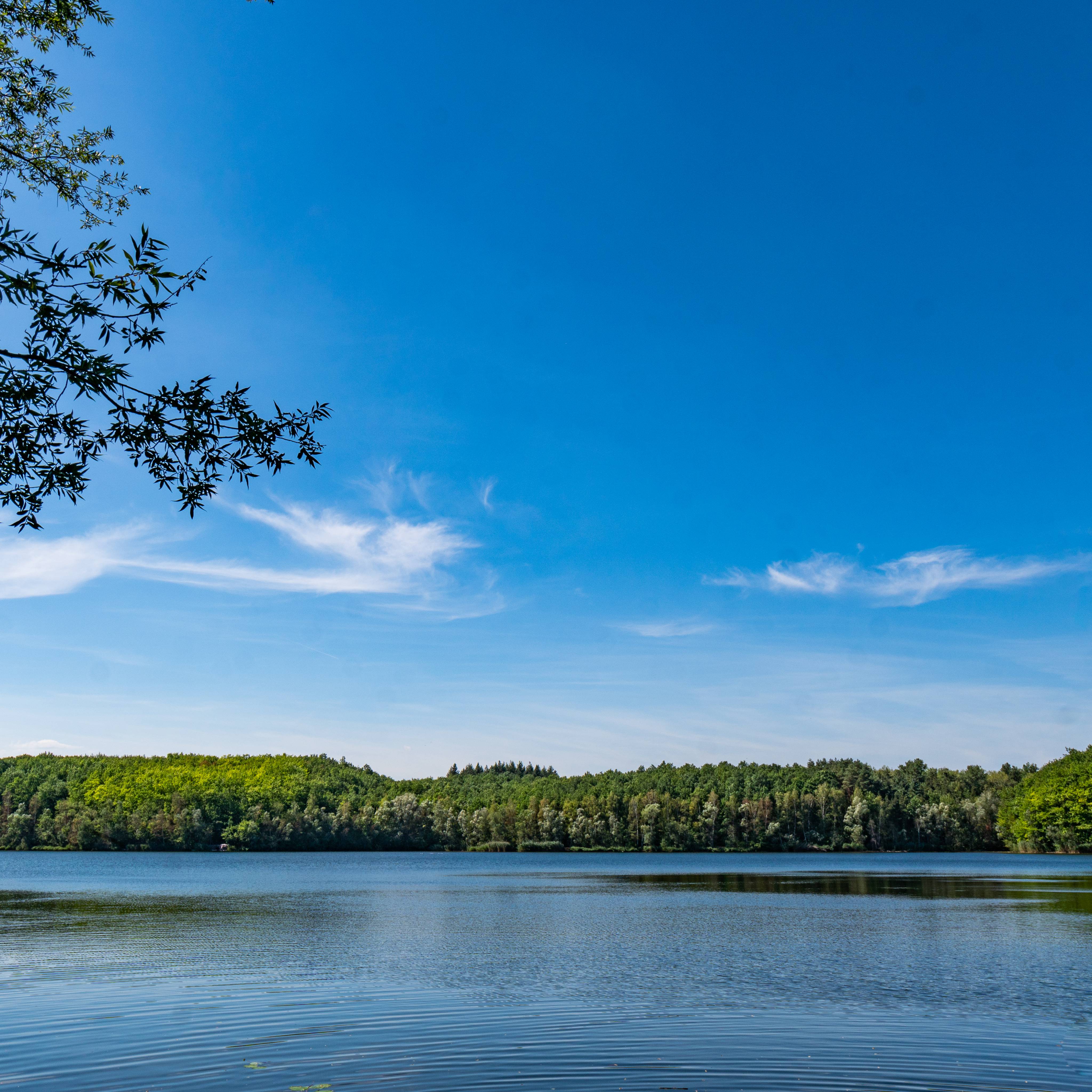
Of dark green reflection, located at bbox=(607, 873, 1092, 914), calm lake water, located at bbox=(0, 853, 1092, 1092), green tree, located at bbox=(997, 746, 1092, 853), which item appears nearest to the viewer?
calm lake water, located at bbox=(0, 853, 1092, 1092)

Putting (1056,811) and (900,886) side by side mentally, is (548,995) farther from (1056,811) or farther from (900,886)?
(1056,811)

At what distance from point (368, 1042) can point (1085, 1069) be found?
13.8 m

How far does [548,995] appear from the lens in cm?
2512

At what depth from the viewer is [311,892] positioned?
72.1 metres

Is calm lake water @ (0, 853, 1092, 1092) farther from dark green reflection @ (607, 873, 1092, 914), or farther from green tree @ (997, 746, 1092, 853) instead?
green tree @ (997, 746, 1092, 853)

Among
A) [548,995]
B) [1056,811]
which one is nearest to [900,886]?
[548,995]

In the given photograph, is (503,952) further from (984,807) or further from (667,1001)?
(984,807)

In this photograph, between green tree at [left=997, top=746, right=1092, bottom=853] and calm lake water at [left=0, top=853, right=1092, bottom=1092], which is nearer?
calm lake water at [left=0, top=853, right=1092, bottom=1092]

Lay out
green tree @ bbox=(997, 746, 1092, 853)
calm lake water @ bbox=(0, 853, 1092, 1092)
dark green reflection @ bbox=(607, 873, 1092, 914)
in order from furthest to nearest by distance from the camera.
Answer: green tree @ bbox=(997, 746, 1092, 853), dark green reflection @ bbox=(607, 873, 1092, 914), calm lake water @ bbox=(0, 853, 1092, 1092)

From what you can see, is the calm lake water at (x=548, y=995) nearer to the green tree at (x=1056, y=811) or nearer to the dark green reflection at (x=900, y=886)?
the dark green reflection at (x=900, y=886)

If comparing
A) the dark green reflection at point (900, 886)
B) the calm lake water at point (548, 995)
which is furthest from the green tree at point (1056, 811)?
the calm lake water at point (548, 995)

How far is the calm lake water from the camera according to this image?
17.0 metres

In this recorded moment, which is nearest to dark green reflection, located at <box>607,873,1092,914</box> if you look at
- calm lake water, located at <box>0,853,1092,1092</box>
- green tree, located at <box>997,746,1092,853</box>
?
calm lake water, located at <box>0,853,1092,1092</box>

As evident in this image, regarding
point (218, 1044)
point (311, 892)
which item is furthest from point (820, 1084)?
point (311, 892)
